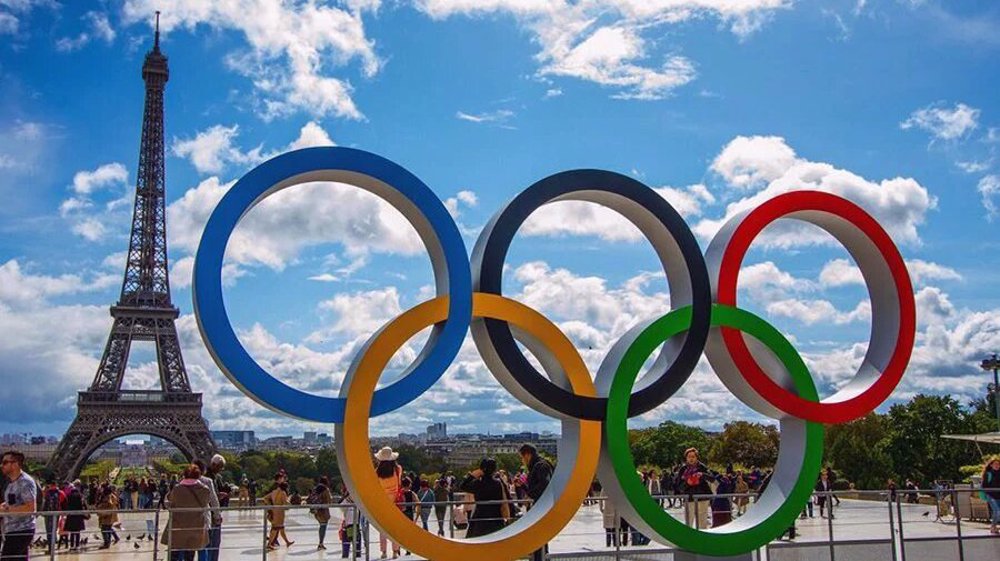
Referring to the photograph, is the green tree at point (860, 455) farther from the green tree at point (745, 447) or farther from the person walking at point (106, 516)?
the person walking at point (106, 516)

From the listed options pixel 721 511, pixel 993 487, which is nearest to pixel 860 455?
pixel 993 487

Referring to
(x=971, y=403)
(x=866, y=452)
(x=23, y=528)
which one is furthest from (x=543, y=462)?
(x=971, y=403)

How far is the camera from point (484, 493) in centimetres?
1116

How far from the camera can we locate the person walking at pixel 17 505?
976cm

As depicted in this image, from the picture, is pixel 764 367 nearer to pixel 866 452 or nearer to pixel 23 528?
pixel 23 528

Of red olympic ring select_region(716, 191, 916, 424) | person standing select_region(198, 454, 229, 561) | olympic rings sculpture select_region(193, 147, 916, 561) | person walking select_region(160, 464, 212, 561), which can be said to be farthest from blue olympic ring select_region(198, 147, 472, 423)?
red olympic ring select_region(716, 191, 916, 424)

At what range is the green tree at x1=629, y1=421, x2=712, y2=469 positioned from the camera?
65.9 m

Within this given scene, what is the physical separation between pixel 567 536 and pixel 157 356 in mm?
52282

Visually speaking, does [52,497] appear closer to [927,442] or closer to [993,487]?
[993,487]

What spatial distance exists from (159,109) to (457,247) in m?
60.3

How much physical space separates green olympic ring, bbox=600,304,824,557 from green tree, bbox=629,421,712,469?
5330cm

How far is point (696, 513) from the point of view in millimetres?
11766

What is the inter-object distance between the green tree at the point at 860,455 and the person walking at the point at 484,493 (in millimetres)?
43694

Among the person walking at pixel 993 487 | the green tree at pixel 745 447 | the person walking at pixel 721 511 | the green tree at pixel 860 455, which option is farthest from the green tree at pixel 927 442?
the person walking at pixel 721 511
